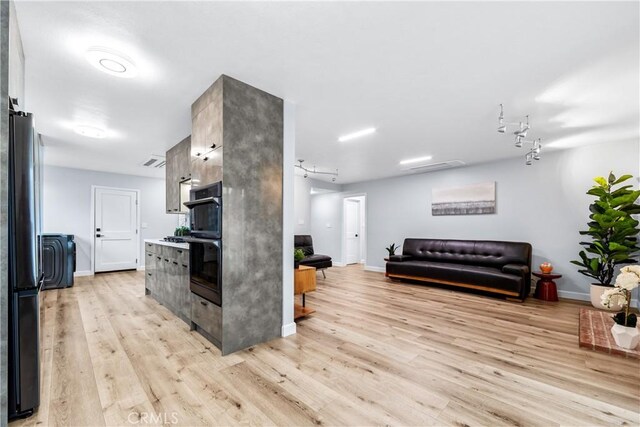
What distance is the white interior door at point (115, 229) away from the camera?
6680 mm

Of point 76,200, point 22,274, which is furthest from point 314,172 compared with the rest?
point 76,200

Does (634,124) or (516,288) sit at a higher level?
(634,124)

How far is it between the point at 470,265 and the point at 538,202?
168 centimetres

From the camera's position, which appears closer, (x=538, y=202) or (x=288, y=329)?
(x=288, y=329)

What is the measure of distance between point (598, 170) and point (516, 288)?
2408mm

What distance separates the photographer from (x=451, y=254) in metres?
5.86

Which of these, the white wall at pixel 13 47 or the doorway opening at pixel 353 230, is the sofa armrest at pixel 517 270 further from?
the white wall at pixel 13 47

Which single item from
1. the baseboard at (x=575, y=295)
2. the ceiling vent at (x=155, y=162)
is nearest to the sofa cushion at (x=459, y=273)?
the baseboard at (x=575, y=295)

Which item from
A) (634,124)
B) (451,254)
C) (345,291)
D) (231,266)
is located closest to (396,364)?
(231,266)

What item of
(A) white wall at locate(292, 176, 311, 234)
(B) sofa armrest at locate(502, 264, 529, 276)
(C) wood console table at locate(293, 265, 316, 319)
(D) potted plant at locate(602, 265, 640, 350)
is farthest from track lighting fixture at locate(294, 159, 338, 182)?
(D) potted plant at locate(602, 265, 640, 350)

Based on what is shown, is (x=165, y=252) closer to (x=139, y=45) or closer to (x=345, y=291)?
(x=139, y=45)

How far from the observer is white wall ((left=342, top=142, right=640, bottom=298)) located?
459cm

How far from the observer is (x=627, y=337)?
8.46 feet

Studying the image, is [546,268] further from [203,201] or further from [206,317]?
[203,201]
